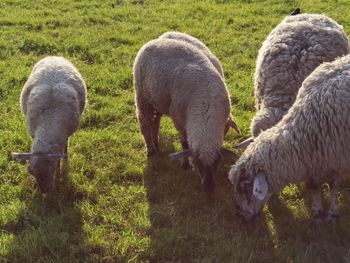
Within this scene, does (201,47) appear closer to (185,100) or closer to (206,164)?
(185,100)

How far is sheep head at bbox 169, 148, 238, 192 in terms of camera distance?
5941 mm

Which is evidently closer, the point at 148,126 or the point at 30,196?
the point at 30,196

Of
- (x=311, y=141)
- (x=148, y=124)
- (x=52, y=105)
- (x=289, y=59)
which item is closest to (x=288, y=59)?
(x=289, y=59)

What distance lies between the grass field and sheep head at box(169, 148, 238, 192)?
20 cm

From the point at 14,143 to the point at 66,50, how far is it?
3531 millimetres

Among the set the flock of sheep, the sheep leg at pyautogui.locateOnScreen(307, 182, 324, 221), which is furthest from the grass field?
the flock of sheep

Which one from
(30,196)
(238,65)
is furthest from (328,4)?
(30,196)

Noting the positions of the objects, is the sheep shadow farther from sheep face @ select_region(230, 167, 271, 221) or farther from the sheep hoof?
the sheep hoof

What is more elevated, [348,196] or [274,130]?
[274,130]

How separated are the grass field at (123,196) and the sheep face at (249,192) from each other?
0.18m

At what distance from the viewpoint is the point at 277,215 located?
6.00 m

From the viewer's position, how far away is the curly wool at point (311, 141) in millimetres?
5289

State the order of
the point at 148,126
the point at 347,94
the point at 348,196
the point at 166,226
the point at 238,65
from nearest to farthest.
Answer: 1. the point at 347,94
2. the point at 166,226
3. the point at 348,196
4. the point at 148,126
5. the point at 238,65

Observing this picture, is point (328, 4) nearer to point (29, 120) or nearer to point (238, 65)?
point (238, 65)
